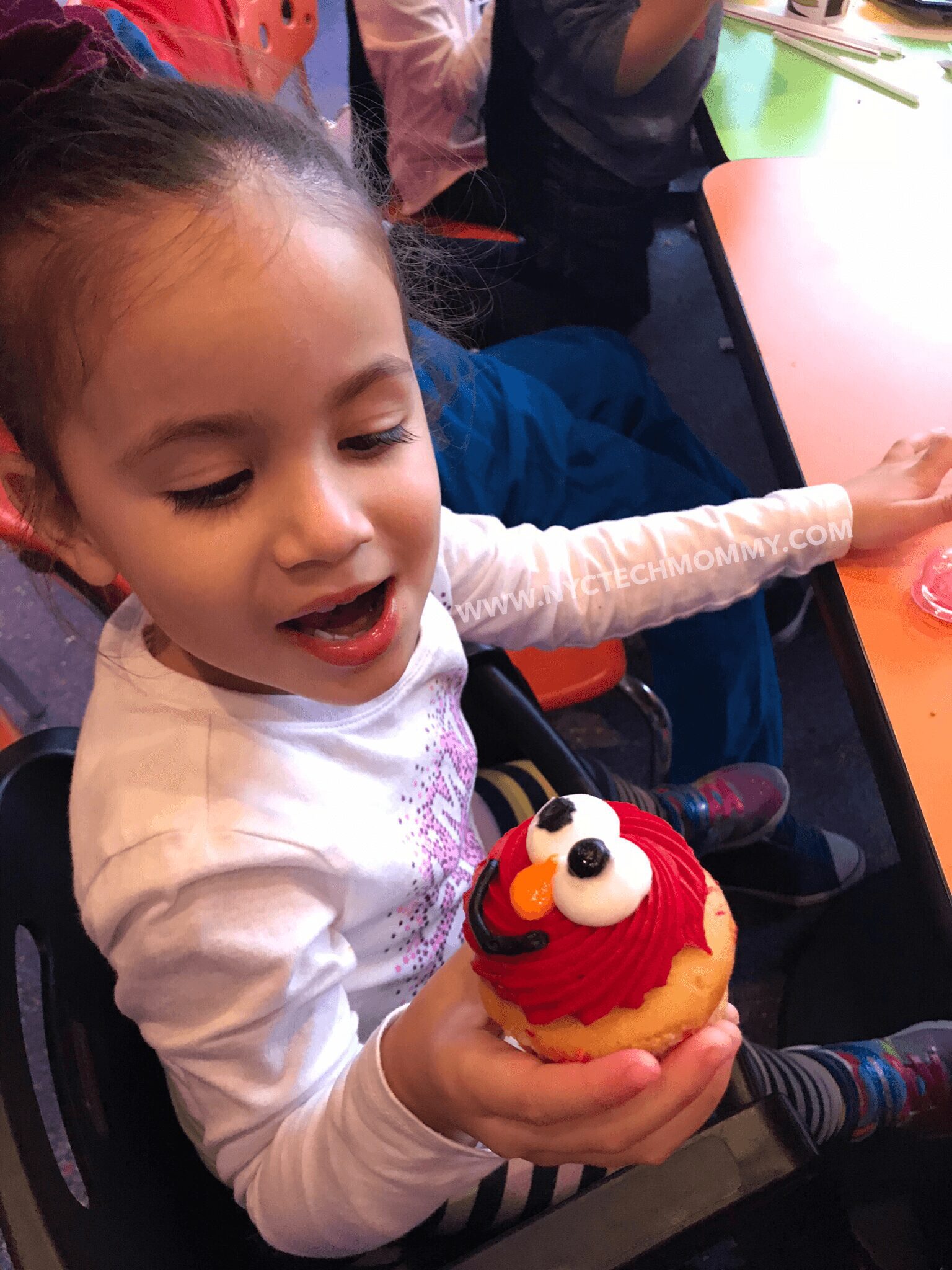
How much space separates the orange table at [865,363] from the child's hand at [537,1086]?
0.72 feet

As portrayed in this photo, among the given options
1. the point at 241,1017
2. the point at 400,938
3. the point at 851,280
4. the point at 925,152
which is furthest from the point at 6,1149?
the point at 925,152

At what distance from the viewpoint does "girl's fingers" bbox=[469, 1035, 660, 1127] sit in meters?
0.44

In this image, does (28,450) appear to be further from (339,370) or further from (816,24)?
(816,24)

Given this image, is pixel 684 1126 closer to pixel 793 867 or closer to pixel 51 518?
pixel 51 518

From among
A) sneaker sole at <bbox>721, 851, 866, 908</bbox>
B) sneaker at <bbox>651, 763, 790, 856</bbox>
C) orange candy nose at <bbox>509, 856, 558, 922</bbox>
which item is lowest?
sneaker sole at <bbox>721, 851, 866, 908</bbox>

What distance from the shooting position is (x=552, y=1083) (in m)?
0.46

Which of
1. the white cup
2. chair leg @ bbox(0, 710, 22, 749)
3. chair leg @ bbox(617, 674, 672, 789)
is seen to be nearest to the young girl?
chair leg @ bbox(617, 674, 672, 789)

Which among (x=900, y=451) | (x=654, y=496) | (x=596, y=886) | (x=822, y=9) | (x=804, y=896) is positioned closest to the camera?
(x=596, y=886)

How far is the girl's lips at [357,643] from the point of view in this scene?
0.54 metres

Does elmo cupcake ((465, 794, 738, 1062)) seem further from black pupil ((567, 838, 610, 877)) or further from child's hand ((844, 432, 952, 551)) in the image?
child's hand ((844, 432, 952, 551))

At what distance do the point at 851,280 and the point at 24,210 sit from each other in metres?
0.87

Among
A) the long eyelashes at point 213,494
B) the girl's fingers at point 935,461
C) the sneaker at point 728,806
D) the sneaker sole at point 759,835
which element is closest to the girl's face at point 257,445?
the long eyelashes at point 213,494

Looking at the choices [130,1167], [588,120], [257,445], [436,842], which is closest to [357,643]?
[257,445]

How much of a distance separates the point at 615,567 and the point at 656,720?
16.0 inches
